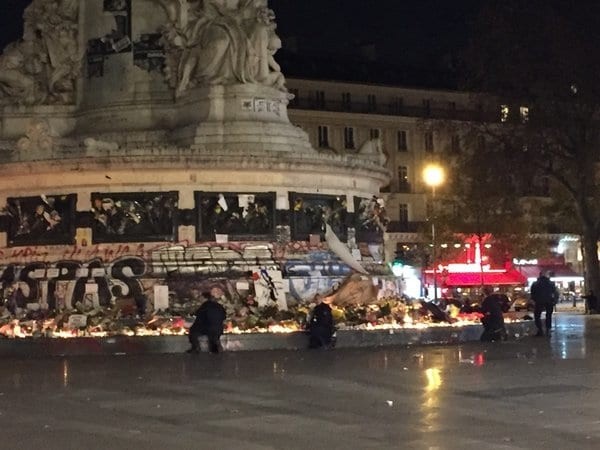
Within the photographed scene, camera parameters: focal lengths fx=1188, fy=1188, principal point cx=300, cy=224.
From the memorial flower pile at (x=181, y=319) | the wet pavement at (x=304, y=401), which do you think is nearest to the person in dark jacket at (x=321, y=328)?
the memorial flower pile at (x=181, y=319)

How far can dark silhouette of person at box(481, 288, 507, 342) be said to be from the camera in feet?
82.2

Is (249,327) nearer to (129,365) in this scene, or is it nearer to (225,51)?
(129,365)

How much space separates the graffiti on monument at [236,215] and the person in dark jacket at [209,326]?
4843 mm

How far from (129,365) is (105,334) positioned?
3369 mm

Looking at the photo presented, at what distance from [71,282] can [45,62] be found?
7548mm

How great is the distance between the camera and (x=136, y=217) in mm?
26250

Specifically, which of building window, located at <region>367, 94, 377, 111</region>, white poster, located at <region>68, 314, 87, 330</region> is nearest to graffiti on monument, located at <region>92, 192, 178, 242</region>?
white poster, located at <region>68, 314, 87, 330</region>

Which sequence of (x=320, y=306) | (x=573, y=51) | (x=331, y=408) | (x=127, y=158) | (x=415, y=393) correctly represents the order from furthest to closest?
(x=573, y=51) < (x=127, y=158) < (x=320, y=306) < (x=415, y=393) < (x=331, y=408)

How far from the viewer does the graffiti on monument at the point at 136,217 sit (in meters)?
26.2

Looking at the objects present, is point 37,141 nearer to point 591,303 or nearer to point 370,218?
point 370,218

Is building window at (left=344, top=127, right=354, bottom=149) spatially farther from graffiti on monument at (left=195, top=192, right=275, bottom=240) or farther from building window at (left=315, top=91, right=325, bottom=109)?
graffiti on monument at (left=195, top=192, right=275, bottom=240)

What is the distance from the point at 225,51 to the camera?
28.2 m

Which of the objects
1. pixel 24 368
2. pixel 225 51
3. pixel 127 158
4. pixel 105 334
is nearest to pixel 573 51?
pixel 225 51

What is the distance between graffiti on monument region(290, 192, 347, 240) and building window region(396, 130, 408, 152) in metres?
49.0
